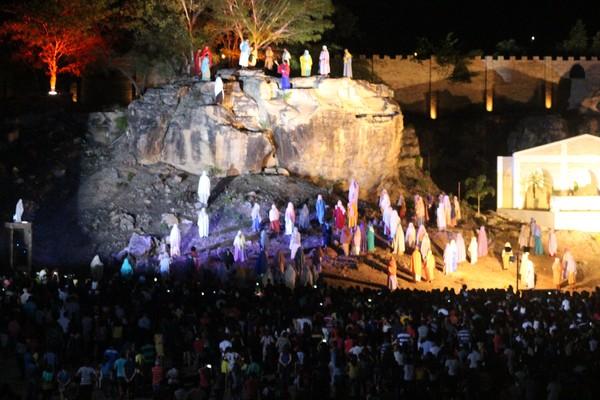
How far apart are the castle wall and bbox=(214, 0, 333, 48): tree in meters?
11.8

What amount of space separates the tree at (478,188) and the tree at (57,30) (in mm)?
17878

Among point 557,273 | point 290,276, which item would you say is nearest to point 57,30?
point 290,276

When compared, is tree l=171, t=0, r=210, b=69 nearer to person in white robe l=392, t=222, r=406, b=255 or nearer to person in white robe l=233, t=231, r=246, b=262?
person in white robe l=233, t=231, r=246, b=262

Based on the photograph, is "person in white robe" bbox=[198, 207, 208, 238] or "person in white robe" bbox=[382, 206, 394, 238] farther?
"person in white robe" bbox=[382, 206, 394, 238]

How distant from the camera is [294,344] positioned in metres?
19.2

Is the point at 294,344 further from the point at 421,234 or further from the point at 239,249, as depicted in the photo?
the point at 421,234

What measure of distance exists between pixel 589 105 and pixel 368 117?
55.4 feet

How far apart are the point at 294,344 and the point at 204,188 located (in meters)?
19.6

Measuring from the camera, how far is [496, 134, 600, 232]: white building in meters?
44.6

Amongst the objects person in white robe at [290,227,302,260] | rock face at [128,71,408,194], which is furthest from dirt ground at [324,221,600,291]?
rock face at [128,71,408,194]

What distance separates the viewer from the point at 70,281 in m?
26.0

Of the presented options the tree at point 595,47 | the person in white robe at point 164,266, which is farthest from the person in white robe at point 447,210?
the tree at point 595,47

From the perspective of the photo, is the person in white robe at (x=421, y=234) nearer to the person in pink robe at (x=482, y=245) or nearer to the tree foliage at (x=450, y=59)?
the person in pink robe at (x=482, y=245)

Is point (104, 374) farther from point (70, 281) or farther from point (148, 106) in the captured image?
point (148, 106)
